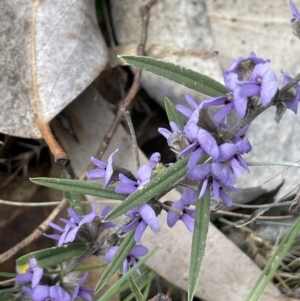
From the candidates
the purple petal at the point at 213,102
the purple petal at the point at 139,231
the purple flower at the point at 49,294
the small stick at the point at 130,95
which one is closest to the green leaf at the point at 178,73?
the purple petal at the point at 213,102

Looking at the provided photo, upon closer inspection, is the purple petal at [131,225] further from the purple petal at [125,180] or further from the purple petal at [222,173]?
the purple petal at [222,173]

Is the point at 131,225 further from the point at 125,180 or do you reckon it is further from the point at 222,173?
the point at 222,173

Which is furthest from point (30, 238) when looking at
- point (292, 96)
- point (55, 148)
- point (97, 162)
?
point (292, 96)

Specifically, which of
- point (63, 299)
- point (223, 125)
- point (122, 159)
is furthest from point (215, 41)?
point (63, 299)

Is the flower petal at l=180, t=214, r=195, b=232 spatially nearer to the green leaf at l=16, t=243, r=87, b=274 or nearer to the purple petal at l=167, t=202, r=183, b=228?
the purple petal at l=167, t=202, r=183, b=228

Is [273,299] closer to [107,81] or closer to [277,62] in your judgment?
[277,62]
